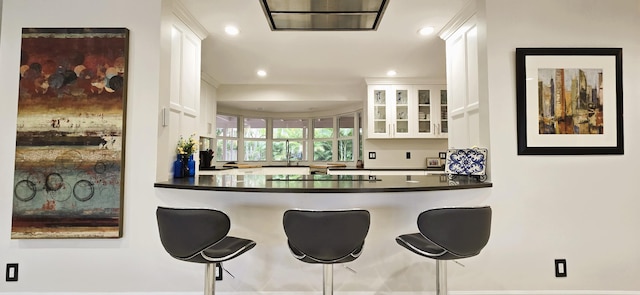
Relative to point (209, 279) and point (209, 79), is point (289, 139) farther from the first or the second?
point (209, 279)

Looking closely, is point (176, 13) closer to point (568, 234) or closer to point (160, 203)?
point (160, 203)

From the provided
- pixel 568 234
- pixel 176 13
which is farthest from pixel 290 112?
pixel 568 234

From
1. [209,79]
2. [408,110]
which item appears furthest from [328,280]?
[209,79]

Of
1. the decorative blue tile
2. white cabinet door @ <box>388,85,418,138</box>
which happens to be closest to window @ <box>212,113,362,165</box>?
white cabinet door @ <box>388,85,418,138</box>

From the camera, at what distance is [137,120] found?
2.09 metres

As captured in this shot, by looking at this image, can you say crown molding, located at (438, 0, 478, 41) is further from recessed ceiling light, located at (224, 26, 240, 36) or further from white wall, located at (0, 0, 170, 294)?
white wall, located at (0, 0, 170, 294)

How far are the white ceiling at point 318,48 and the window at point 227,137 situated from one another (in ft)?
3.64

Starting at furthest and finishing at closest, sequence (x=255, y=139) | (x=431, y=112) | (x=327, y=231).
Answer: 1. (x=255, y=139)
2. (x=431, y=112)
3. (x=327, y=231)

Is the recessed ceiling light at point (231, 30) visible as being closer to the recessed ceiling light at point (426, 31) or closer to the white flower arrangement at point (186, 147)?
the white flower arrangement at point (186, 147)

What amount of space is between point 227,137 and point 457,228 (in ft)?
15.8

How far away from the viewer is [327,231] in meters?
1.41

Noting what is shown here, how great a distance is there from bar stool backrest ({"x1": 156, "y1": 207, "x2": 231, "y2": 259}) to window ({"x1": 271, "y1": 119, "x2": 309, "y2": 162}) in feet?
14.7

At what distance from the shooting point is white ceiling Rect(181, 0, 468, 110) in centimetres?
243

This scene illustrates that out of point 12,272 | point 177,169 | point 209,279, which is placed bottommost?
point 12,272
